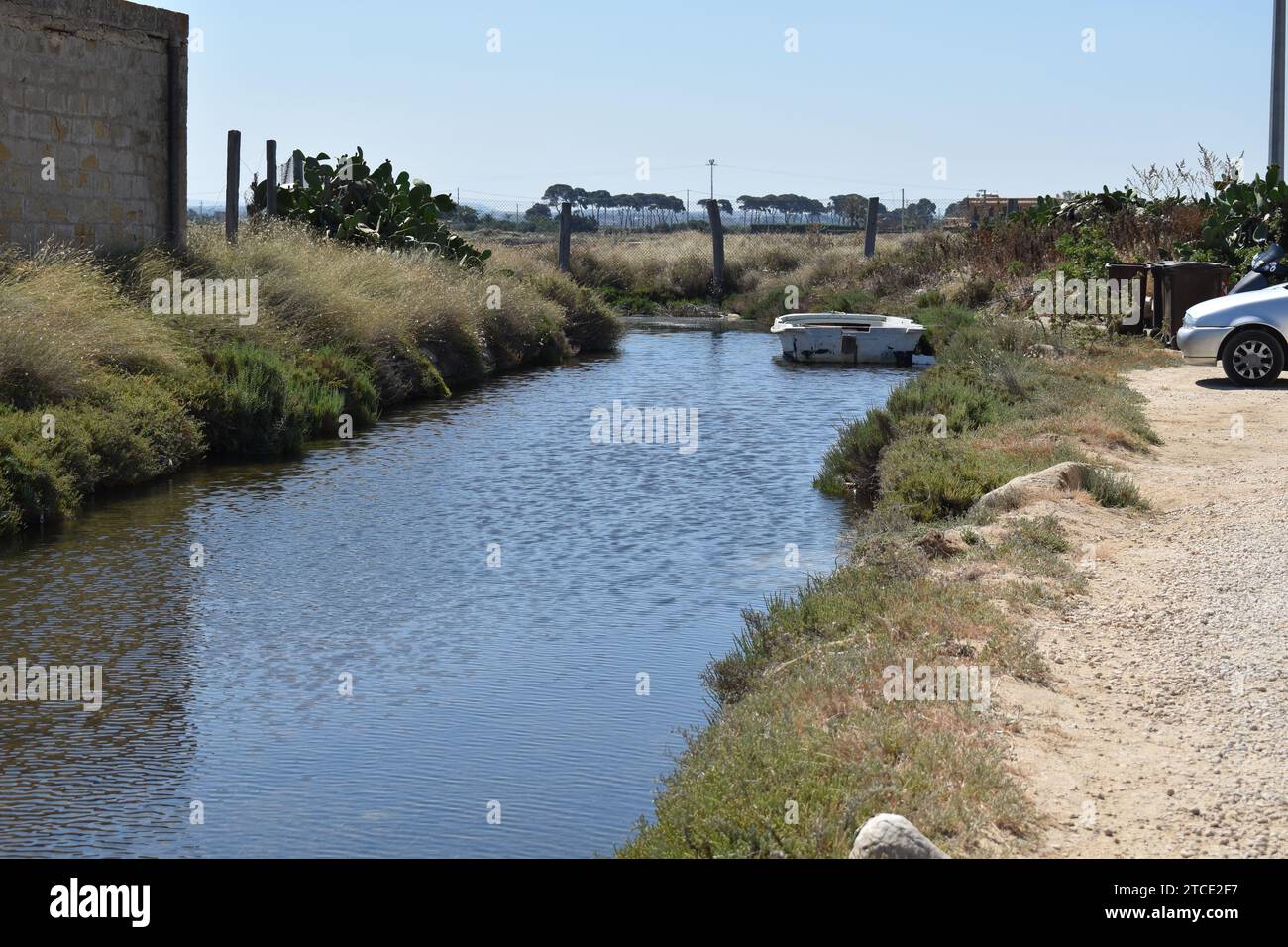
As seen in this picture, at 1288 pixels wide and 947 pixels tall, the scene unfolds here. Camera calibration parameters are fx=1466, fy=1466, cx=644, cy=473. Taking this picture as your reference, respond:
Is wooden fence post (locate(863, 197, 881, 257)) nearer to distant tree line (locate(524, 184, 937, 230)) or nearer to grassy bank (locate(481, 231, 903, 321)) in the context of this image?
grassy bank (locate(481, 231, 903, 321))

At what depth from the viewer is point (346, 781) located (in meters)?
7.43

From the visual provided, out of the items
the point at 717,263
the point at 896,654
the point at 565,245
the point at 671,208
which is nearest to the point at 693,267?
the point at 717,263

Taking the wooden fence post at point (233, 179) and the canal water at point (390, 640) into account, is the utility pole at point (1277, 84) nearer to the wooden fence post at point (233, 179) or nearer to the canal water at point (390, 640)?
the canal water at point (390, 640)

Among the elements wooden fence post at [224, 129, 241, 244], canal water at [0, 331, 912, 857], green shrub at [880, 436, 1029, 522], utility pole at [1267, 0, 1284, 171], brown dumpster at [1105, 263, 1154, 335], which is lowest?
canal water at [0, 331, 912, 857]

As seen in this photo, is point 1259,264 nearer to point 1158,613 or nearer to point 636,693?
point 1158,613

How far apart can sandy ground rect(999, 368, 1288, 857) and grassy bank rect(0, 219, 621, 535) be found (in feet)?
30.6

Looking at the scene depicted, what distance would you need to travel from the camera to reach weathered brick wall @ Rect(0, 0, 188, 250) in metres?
19.2

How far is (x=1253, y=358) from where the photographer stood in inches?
771

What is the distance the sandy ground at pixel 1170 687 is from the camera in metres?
5.73

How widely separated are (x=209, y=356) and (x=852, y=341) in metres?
15.8

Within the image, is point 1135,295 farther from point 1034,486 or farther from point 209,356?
point 209,356

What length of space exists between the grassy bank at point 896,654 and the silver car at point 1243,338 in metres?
3.08

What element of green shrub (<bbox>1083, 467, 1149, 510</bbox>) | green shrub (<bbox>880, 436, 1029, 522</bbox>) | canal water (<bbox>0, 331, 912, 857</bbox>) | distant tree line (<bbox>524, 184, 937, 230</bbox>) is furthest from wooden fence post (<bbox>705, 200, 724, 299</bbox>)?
distant tree line (<bbox>524, 184, 937, 230</bbox>)

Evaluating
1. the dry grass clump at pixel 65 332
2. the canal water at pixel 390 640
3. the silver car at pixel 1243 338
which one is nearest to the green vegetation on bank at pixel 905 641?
the canal water at pixel 390 640
